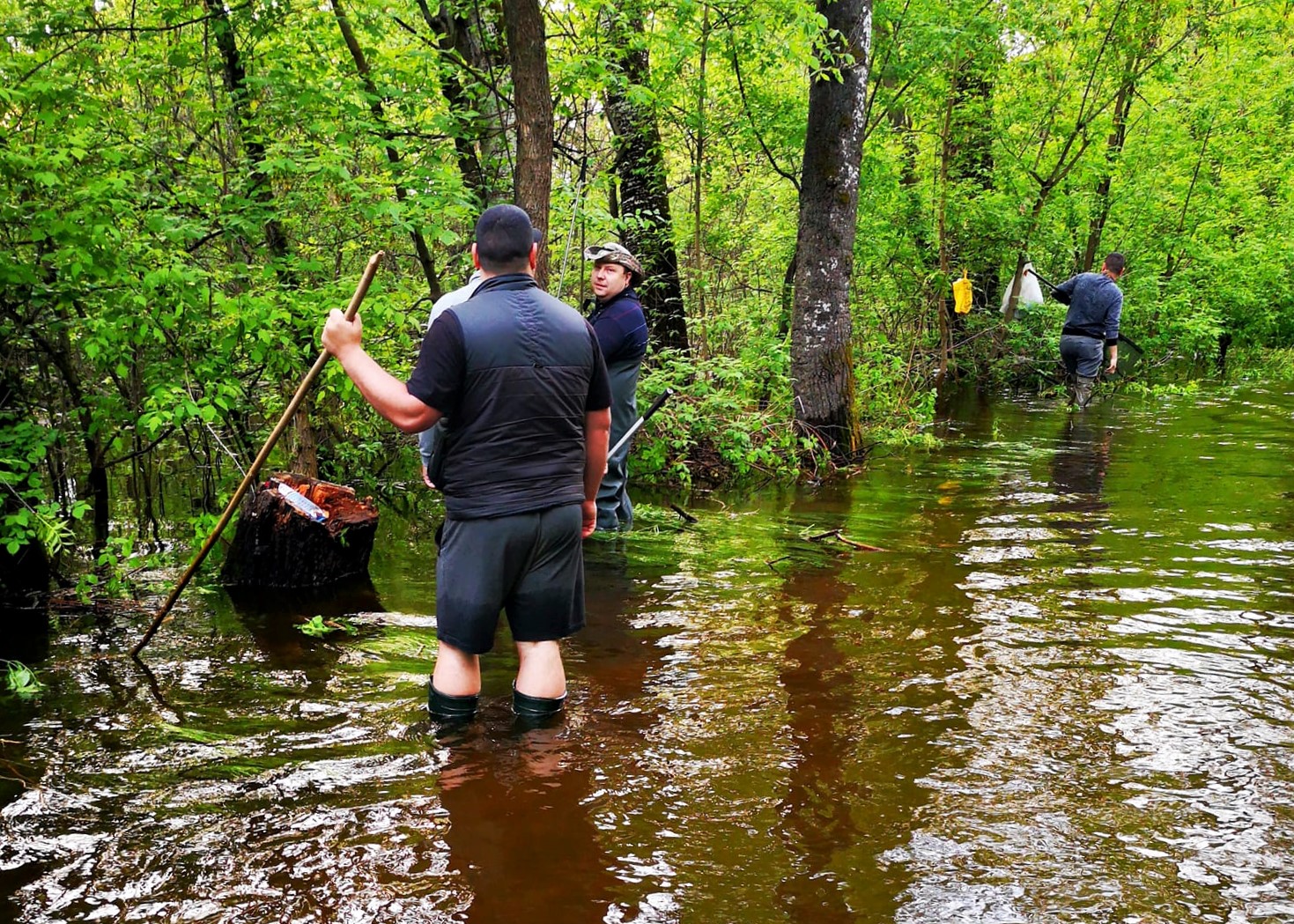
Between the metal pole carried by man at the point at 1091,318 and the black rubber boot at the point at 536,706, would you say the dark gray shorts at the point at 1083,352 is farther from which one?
the black rubber boot at the point at 536,706

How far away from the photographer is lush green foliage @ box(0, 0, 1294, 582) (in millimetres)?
5832

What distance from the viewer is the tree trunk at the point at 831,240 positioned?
33.2ft

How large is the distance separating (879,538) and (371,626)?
13.1 feet

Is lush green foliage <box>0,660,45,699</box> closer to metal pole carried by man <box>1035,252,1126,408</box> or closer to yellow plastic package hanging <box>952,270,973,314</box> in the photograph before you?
yellow plastic package hanging <box>952,270,973,314</box>

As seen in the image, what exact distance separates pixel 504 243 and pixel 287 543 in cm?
352

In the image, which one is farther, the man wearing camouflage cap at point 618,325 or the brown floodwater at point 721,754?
the man wearing camouflage cap at point 618,325

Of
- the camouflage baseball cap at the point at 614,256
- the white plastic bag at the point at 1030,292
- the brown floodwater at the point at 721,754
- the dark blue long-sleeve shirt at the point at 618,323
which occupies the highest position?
the white plastic bag at the point at 1030,292

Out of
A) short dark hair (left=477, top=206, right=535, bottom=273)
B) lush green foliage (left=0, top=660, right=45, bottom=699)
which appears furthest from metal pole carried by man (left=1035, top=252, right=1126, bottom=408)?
lush green foliage (left=0, top=660, right=45, bottom=699)

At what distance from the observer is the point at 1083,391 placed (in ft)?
48.7

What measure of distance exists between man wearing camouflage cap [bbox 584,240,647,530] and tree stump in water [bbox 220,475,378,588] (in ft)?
6.23

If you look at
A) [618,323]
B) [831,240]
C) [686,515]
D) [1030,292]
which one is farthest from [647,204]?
[1030,292]

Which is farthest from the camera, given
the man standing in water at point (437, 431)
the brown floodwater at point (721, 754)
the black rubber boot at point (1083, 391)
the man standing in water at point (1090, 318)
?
the black rubber boot at point (1083, 391)

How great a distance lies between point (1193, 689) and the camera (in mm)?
4547

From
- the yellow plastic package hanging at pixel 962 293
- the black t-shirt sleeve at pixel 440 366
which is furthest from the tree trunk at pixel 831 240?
the black t-shirt sleeve at pixel 440 366
